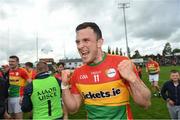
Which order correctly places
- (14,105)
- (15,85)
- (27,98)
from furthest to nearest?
(15,85) → (14,105) → (27,98)

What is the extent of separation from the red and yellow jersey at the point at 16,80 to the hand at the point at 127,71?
357 inches

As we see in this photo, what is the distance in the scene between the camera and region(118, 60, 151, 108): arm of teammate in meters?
3.63

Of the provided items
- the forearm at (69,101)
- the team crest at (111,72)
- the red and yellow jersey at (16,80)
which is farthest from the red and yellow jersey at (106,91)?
the red and yellow jersey at (16,80)

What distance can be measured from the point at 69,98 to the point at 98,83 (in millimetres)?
367

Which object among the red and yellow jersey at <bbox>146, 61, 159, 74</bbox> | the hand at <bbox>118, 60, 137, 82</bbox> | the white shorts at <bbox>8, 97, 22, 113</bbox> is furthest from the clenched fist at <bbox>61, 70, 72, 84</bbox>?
the red and yellow jersey at <bbox>146, 61, 159, 74</bbox>

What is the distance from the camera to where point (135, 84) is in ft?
11.9

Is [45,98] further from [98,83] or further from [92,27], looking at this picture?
[92,27]

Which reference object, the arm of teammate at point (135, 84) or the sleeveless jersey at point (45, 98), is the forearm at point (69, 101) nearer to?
the arm of teammate at point (135, 84)

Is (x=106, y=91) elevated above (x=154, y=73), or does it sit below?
below

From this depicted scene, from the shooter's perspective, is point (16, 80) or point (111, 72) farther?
point (16, 80)

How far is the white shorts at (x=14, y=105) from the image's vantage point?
12.2m

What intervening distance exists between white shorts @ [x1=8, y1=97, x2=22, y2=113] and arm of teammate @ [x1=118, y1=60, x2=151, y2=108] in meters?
8.99

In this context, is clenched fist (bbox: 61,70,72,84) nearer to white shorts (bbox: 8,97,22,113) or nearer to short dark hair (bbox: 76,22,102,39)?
short dark hair (bbox: 76,22,102,39)

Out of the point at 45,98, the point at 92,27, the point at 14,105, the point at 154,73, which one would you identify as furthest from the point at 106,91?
the point at 154,73
